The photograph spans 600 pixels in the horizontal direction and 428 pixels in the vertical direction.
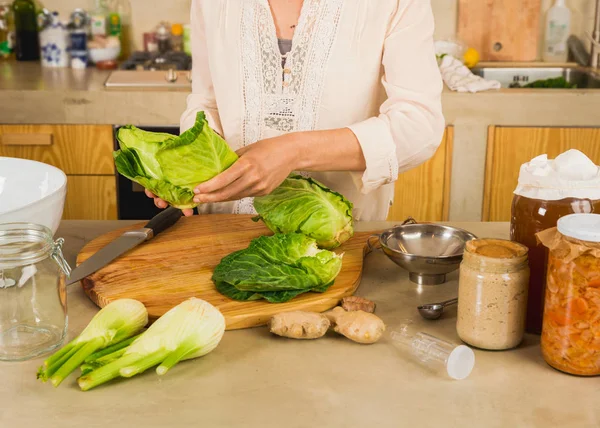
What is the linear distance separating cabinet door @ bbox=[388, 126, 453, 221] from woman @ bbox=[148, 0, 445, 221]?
1201 mm

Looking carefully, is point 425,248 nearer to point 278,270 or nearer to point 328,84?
point 278,270

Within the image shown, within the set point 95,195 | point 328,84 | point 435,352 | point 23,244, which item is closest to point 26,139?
point 95,195

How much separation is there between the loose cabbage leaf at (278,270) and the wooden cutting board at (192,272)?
18 millimetres

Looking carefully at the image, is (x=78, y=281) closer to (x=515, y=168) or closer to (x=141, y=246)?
(x=141, y=246)

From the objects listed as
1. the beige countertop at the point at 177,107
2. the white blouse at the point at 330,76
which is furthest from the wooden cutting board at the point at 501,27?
the white blouse at the point at 330,76

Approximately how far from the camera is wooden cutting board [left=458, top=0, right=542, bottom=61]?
11.9 ft

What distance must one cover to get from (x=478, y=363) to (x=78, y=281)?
0.74 metres

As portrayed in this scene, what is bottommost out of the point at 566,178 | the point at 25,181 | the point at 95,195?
the point at 95,195

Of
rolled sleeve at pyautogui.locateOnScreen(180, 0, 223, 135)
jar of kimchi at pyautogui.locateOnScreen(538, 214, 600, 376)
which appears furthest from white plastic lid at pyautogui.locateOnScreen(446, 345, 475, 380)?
rolled sleeve at pyautogui.locateOnScreen(180, 0, 223, 135)

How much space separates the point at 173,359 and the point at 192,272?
0.37 meters

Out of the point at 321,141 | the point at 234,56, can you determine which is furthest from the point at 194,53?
the point at 321,141

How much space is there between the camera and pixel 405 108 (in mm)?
1701

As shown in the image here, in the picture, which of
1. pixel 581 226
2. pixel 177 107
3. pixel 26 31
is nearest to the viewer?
pixel 581 226

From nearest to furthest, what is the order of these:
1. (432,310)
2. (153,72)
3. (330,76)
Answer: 1. (432,310)
2. (330,76)
3. (153,72)
